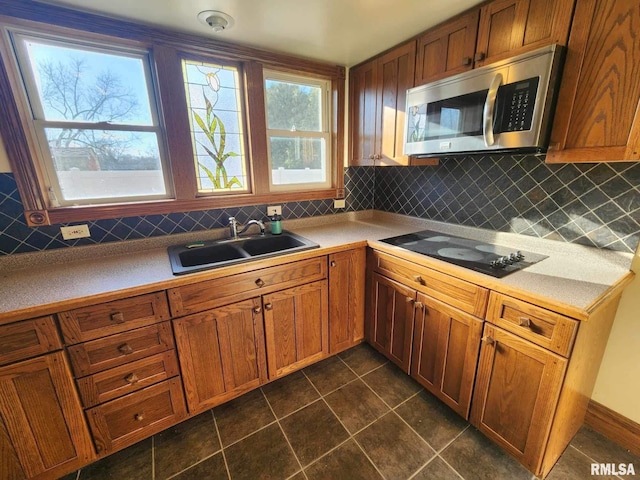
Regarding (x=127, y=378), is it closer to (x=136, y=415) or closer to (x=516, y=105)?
(x=136, y=415)

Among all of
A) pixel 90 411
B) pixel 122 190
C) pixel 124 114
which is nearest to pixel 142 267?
pixel 122 190

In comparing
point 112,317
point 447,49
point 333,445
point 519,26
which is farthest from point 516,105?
point 112,317

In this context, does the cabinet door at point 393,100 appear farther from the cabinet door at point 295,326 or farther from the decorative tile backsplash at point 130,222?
the cabinet door at point 295,326

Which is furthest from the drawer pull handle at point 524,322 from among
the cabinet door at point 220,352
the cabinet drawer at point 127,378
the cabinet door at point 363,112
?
the cabinet drawer at point 127,378

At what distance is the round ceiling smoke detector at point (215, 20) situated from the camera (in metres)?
1.40

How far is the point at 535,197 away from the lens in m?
1.59

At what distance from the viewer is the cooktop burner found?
1353 mm

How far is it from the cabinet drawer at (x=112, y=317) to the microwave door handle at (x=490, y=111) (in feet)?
5.60

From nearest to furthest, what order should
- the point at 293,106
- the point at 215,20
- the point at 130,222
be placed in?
the point at 215,20 < the point at 130,222 < the point at 293,106

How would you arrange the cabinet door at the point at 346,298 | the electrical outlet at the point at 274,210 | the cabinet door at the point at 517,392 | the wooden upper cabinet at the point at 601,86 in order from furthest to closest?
the electrical outlet at the point at 274,210, the cabinet door at the point at 346,298, the cabinet door at the point at 517,392, the wooden upper cabinet at the point at 601,86

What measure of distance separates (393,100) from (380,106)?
13 centimetres

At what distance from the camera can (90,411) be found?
125 centimetres

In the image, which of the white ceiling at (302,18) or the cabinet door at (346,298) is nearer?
the white ceiling at (302,18)

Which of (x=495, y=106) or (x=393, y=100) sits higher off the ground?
(x=393, y=100)
